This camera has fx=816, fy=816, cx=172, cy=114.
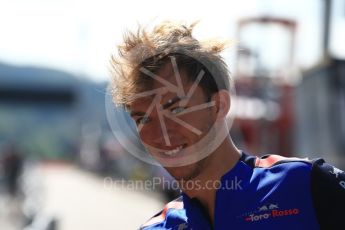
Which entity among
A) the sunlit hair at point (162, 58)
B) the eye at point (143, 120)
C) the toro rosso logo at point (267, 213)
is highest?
the sunlit hair at point (162, 58)

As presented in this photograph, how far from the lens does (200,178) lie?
9.54ft

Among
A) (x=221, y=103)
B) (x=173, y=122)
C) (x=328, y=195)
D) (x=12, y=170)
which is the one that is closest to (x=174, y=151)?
(x=173, y=122)

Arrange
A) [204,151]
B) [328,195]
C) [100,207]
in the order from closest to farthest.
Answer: [328,195] → [204,151] → [100,207]

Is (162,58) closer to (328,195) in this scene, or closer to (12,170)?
(328,195)

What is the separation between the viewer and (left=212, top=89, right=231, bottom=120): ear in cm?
292

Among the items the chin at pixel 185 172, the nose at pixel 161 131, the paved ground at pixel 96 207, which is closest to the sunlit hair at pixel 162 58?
the nose at pixel 161 131

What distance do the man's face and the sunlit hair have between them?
0.13ft

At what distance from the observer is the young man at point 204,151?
2.82m

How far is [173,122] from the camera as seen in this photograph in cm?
285

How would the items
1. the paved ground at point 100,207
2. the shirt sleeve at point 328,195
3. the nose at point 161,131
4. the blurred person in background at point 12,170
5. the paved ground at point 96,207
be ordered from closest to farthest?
the shirt sleeve at point 328,195 < the nose at point 161,131 < the paved ground at point 96,207 < the paved ground at point 100,207 < the blurred person in background at point 12,170

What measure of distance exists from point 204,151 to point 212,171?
9 cm

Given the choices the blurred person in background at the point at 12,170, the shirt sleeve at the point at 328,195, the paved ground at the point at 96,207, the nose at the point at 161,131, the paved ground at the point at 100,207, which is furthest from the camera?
the blurred person in background at the point at 12,170

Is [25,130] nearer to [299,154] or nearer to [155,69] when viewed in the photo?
[299,154]

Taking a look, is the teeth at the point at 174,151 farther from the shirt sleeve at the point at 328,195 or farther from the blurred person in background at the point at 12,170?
the blurred person in background at the point at 12,170
